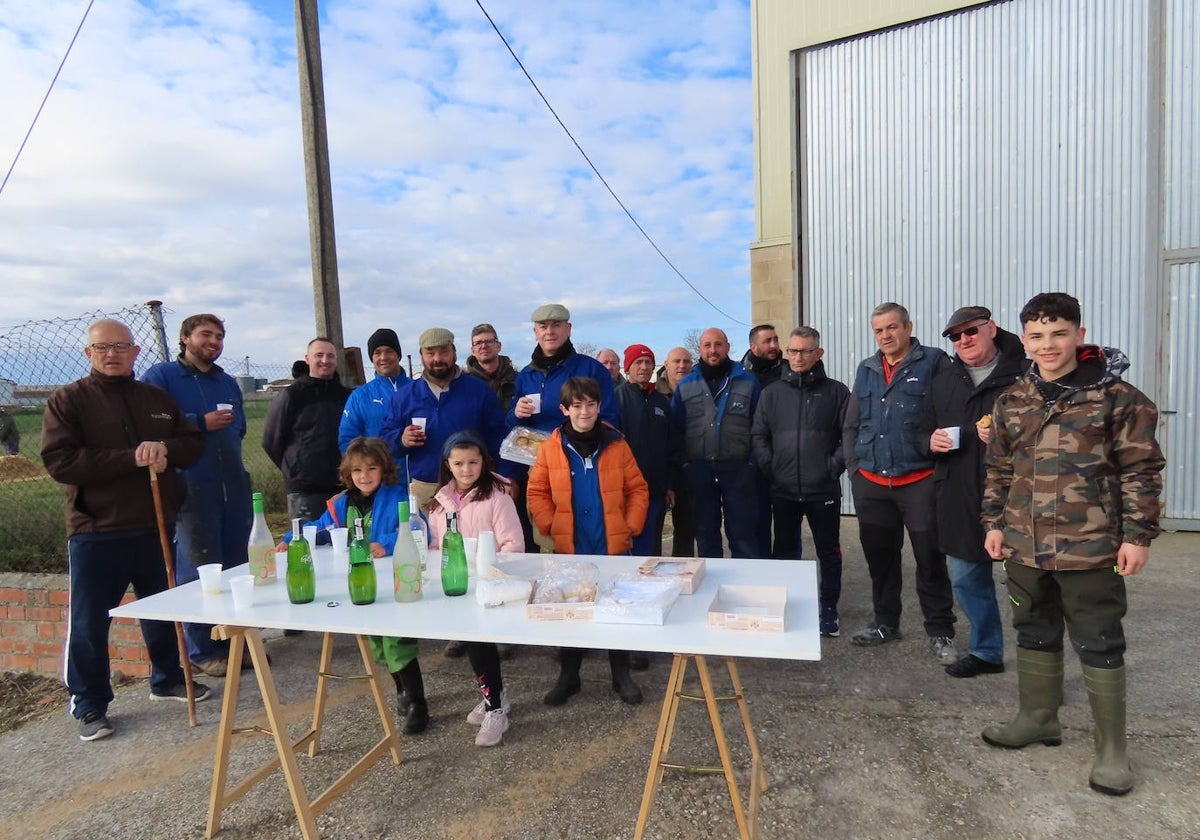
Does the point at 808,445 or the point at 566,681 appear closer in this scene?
the point at 566,681

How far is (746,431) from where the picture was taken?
13.8 ft

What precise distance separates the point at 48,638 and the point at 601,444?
11.4ft

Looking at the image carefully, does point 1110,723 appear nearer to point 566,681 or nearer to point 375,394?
point 566,681

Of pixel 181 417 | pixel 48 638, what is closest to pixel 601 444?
pixel 181 417

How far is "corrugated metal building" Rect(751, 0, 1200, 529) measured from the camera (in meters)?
6.04

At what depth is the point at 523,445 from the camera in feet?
12.6

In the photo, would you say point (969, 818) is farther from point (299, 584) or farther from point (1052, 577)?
point (299, 584)

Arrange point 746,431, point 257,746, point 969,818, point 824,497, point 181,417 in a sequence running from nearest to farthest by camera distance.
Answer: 1. point 969,818
2. point 257,746
3. point 181,417
4. point 824,497
5. point 746,431

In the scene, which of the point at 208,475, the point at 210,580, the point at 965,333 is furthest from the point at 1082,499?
the point at 208,475

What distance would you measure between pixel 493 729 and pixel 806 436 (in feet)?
7.15

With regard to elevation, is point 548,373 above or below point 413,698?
above

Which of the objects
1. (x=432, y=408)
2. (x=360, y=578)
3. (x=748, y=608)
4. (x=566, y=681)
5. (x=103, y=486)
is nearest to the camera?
(x=748, y=608)

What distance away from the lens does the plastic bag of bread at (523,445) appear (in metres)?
3.82

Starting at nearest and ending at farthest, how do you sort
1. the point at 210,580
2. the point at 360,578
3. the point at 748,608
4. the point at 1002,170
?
1. the point at 748,608
2. the point at 360,578
3. the point at 210,580
4. the point at 1002,170
